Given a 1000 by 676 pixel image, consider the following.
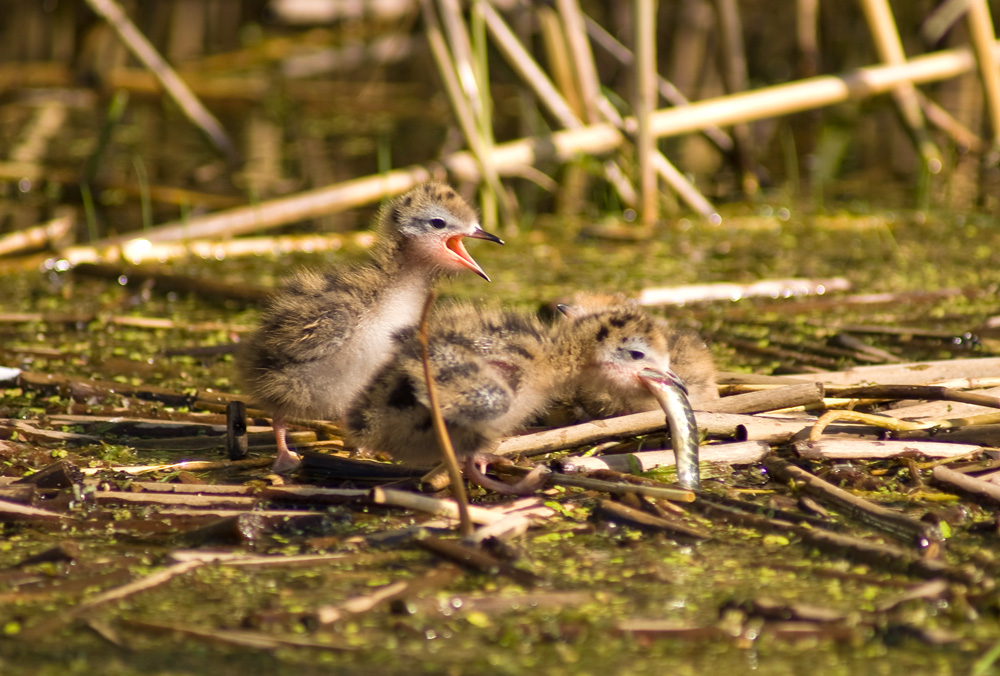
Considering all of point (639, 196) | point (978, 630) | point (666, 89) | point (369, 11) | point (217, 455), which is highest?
point (369, 11)

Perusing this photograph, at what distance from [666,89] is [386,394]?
5103 millimetres

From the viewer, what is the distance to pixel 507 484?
3.03 metres

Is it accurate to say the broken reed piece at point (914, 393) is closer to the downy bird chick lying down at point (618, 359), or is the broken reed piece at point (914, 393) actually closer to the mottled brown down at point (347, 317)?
the downy bird chick lying down at point (618, 359)

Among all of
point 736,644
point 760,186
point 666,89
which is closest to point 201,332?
point 736,644

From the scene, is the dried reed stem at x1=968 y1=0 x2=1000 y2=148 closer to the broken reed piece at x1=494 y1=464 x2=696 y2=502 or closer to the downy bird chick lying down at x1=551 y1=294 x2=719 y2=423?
the downy bird chick lying down at x1=551 y1=294 x2=719 y2=423

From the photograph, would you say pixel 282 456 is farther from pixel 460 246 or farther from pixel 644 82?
pixel 644 82

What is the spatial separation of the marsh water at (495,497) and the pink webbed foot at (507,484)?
0.17 feet

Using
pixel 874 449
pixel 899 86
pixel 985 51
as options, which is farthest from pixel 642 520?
pixel 985 51

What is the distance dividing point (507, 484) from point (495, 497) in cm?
5

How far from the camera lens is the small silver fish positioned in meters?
2.96

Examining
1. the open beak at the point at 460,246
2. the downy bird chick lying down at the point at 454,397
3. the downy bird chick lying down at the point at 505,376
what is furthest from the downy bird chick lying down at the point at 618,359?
the open beak at the point at 460,246

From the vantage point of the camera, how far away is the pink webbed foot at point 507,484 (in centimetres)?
294

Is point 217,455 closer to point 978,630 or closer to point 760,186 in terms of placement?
point 978,630

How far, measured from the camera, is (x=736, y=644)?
7.07 feet
